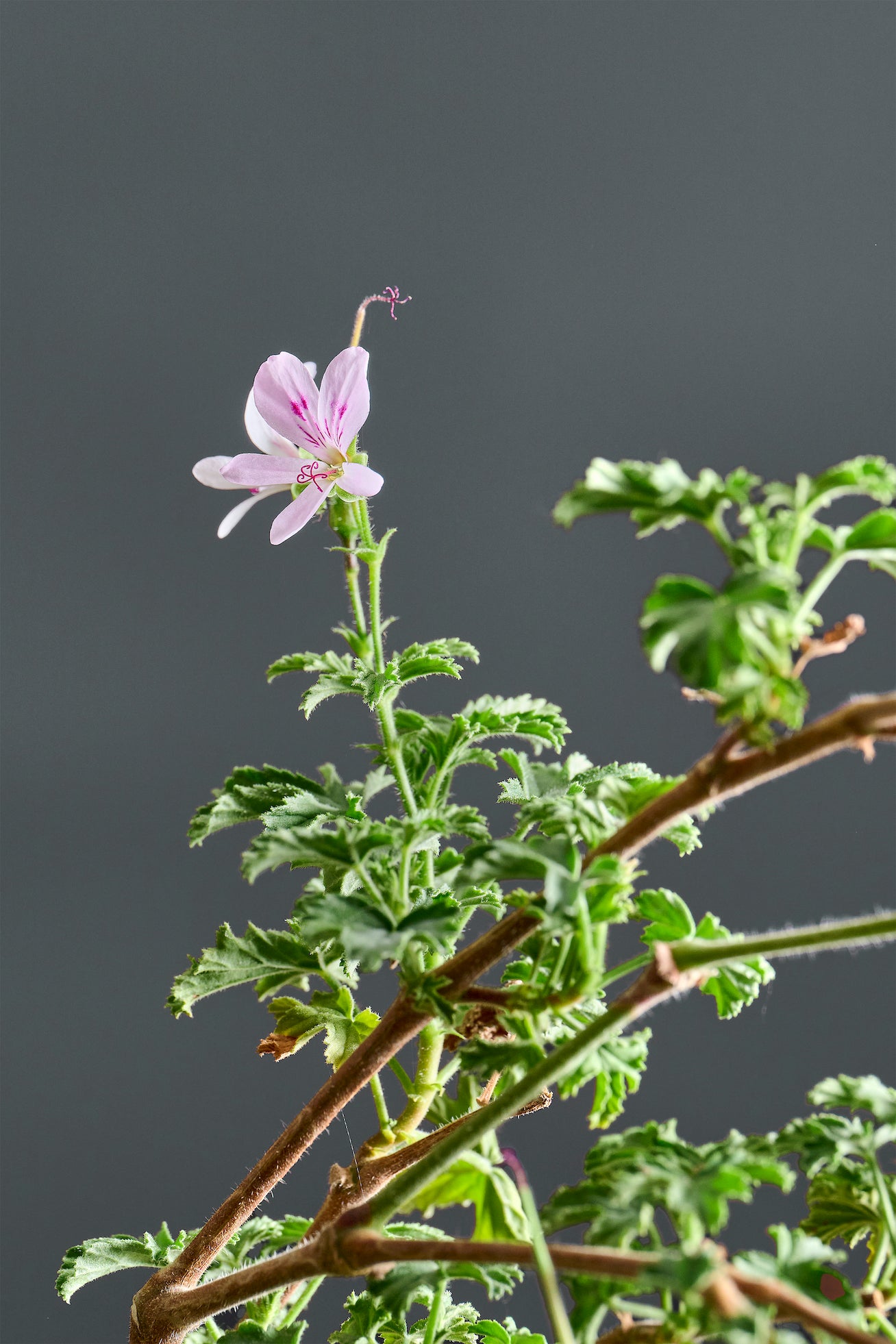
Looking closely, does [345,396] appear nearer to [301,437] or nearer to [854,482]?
[301,437]

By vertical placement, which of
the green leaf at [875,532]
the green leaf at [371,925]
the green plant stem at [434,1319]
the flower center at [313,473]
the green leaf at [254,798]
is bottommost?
the green plant stem at [434,1319]

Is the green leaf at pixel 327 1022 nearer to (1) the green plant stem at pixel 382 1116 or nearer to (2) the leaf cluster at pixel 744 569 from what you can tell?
(1) the green plant stem at pixel 382 1116

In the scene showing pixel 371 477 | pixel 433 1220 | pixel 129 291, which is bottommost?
pixel 433 1220

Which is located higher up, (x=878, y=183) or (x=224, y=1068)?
(x=878, y=183)

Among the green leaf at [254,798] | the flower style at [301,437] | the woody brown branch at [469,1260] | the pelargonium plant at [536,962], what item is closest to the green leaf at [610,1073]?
the pelargonium plant at [536,962]

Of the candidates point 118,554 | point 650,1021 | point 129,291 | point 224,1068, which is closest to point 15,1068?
point 224,1068

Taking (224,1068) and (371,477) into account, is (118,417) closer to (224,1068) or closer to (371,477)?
(224,1068)

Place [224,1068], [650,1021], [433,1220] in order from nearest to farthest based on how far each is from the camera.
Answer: [433,1220], [650,1021], [224,1068]
